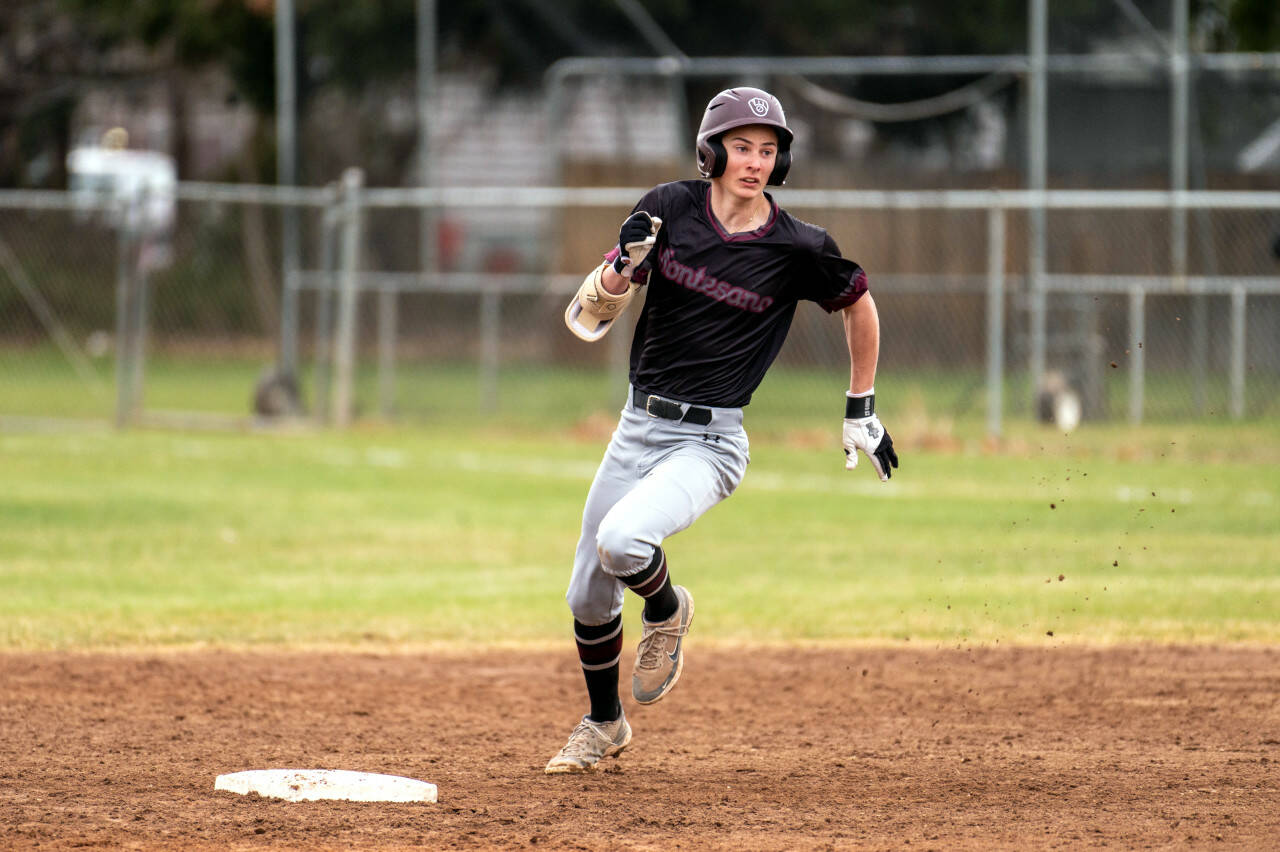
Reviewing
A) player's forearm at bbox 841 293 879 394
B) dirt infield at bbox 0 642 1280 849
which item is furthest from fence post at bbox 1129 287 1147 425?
player's forearm at bbox 841 293 879 394

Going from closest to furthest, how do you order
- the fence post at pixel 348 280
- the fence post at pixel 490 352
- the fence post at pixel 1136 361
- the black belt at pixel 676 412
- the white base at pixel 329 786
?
the white base at pixel 329 786 → the black belt at pixel 676 412 → the fence post at pixel 1136 361 → the fence post at pixel 348 280 → the fence post at pixel 490 352

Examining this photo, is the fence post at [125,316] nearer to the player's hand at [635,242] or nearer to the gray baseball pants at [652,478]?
the gray baseball pants at [652,478]

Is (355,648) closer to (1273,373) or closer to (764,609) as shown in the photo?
(764,609)

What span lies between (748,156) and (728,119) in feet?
0.51

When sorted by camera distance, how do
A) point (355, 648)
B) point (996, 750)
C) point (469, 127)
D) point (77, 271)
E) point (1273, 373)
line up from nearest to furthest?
1. point (996, 750)
2. point (355, 648)
3. point (1273, 373)
4. point (77, 271)
5. point (469, 127)

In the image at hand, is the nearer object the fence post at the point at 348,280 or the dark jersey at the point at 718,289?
the dark jersey at the point at 718,289

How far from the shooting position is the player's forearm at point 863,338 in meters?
6.21

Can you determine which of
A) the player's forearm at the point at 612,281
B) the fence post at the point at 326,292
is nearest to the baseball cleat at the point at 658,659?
the player's forearm at the point at 612,281

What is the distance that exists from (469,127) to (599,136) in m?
3.93

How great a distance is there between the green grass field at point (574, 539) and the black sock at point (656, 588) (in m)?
2.92

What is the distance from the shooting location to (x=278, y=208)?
31156mm

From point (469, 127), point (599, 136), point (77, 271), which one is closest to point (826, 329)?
point (599, 136)

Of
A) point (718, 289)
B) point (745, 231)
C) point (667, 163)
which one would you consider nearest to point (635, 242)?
point (718, 289)

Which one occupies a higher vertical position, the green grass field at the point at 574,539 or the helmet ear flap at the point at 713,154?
the helmet ear flap at the point at 713,154
